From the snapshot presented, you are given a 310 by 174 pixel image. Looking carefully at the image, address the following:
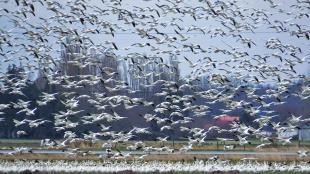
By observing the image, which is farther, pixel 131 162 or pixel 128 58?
pixel 128 58

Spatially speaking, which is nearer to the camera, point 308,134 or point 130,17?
point 130,17

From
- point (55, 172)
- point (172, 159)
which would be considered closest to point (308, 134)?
point (172, 159)

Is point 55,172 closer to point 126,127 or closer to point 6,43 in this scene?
point 6,43

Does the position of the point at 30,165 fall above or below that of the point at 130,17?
below

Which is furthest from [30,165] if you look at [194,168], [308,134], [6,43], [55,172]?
[308,134]

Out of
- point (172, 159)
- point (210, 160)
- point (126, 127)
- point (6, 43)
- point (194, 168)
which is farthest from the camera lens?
point (126, 127)

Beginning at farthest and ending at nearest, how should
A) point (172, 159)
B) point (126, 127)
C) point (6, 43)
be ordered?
point (126, 127), point (6, 43), point (172, 159)

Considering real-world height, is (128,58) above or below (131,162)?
above

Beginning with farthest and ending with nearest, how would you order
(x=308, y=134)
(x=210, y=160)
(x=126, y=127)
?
(x=308, y=134), (x=126, y=127), (x=210, y=160)

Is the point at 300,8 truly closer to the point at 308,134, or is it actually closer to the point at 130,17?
the point at 130,17
